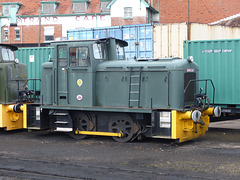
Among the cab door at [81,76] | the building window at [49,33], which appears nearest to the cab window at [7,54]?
the cab door at [81,76]

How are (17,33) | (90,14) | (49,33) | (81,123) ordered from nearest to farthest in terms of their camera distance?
1. (81,123)
2. (90,14)
3. (49,33)
4. (17,33)

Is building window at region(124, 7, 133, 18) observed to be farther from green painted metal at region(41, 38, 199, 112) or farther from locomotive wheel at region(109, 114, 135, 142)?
locomotive wheel at region(109, 114, 135, 142)

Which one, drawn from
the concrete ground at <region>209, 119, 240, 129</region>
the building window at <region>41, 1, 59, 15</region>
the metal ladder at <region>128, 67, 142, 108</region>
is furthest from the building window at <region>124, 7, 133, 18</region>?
the metal ladder at <region>128, 67, 142, 108</region>

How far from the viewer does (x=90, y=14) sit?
1688 inches

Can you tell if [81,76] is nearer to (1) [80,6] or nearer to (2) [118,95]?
(2) [118,95]

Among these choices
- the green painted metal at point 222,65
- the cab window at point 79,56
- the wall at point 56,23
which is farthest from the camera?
the wall at point 56,23

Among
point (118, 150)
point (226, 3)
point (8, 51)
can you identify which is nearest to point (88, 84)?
point (118, 150)

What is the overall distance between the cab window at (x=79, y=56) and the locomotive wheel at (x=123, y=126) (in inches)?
68.9

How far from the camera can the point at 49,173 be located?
759 centimetres

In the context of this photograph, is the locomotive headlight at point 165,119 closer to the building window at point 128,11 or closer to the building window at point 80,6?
the building window at point 128,11

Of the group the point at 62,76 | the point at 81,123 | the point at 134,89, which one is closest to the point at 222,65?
the point at 134,89

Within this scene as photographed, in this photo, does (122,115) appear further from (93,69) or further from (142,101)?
(93,69)

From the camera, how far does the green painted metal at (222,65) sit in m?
12.4

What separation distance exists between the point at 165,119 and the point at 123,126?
52.2 inches
